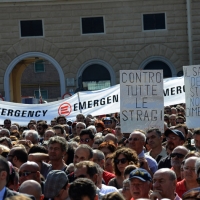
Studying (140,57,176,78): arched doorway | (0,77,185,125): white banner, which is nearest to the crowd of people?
(0,77,185,125): white banner

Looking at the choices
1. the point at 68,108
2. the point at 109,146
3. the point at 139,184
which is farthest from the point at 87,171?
the point at 68,108

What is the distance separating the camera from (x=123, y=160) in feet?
27.6

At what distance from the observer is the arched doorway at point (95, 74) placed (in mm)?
33938

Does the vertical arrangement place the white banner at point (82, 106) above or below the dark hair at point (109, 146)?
above

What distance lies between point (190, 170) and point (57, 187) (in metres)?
1.56

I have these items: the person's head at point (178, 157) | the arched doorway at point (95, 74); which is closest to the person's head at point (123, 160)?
the person's head at point (178, 157)

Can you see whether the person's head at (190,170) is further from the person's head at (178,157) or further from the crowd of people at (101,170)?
the person's head at (178,157)

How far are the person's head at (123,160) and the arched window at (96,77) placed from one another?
25.4 meters

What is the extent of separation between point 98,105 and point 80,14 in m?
15.1

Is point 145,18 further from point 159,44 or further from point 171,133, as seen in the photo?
point 171,133

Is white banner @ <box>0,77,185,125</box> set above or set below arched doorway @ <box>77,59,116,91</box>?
below

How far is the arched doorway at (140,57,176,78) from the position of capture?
111ft

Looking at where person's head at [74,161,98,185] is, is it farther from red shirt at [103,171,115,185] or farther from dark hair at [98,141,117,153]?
dark hair at [98,141,117,153]

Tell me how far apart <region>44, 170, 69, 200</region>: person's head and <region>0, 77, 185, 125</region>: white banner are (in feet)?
39.7
